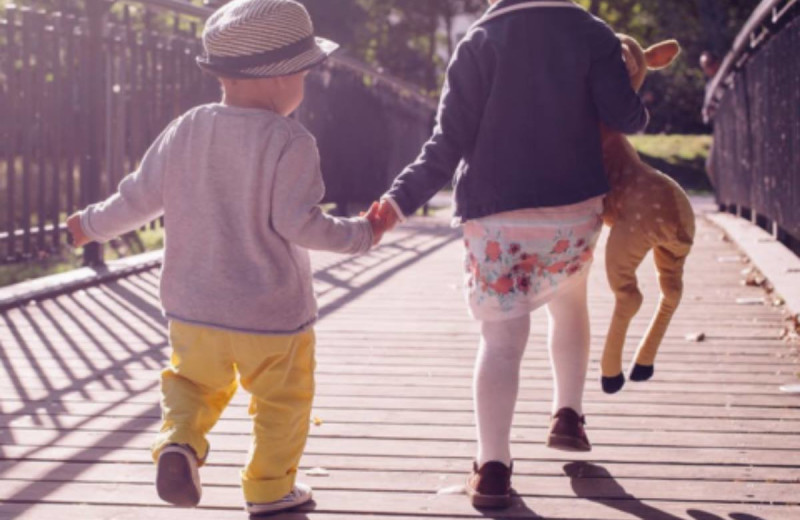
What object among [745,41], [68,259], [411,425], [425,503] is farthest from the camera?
[68,259]

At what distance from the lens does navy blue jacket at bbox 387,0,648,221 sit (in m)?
3.22

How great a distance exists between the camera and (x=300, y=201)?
2990mm

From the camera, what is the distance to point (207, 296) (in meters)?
3.05

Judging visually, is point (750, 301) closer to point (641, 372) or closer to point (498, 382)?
point (641, 372)

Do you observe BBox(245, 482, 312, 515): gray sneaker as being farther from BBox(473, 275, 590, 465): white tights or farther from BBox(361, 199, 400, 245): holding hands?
BBox(361, 199, 400, 245): holding hands

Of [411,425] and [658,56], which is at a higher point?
[658,56]

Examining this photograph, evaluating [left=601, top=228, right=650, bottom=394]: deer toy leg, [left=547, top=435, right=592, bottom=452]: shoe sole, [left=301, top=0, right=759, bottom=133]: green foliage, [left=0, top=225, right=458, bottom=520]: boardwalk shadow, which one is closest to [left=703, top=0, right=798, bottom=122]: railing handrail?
[left=0, top=225, right=458, bottom=520]: boardwalk shadow

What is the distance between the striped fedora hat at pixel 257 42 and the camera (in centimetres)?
307

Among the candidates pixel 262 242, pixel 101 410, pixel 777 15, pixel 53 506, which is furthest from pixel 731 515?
pixel 777 15

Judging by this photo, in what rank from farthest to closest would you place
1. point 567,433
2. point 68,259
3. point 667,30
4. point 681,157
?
point 667,30 < point 681,157 < point 68,259 < point 567,433

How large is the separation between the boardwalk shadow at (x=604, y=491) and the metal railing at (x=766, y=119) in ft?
11.7

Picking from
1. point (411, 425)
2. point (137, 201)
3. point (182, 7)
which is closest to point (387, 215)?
point (137, 201)

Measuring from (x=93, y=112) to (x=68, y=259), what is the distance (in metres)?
2.31

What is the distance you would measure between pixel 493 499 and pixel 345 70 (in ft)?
33.1
